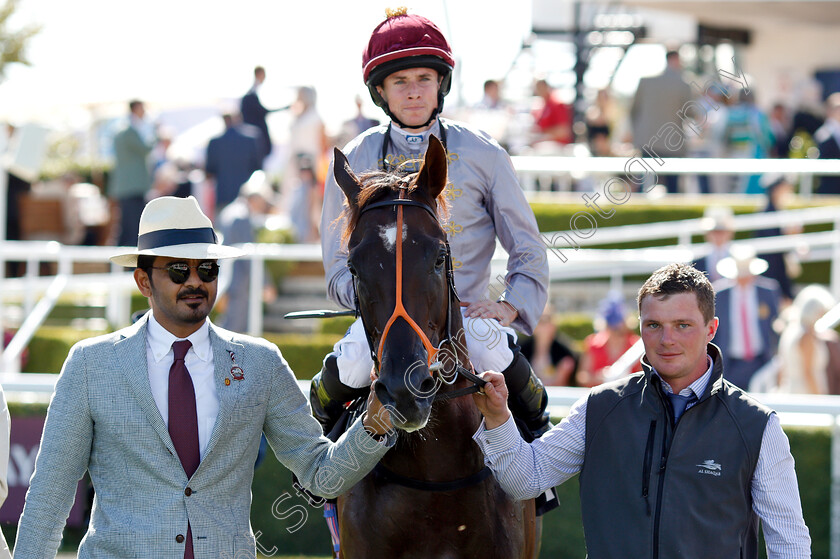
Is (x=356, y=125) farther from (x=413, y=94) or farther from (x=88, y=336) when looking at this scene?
(x=413, y=94)

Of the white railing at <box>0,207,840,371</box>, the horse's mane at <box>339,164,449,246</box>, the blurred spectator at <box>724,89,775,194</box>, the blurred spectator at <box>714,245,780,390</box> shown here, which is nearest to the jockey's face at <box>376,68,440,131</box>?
the horse's mane at <box>339,164,449,246</box>

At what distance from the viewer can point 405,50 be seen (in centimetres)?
360

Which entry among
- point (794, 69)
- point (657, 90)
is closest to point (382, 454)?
point (657, 90)

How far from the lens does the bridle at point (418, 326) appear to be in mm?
2939

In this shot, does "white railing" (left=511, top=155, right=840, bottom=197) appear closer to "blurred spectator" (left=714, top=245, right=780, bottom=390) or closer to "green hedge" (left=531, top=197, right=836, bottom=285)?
Answer: "green hedge" (left=531, top=197, right=836, bottom=285)

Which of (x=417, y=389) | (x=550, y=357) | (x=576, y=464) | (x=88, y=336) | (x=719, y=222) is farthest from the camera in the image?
(x=88, y=336)

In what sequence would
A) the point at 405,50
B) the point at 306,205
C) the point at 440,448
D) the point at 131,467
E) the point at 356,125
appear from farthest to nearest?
1. the point at 356,125
2. the point at 306,205
3. the point at 405,50
4. the point at 440,448
5. the point at 131,467

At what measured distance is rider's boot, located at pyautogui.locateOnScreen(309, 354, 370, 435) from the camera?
3.57 meters

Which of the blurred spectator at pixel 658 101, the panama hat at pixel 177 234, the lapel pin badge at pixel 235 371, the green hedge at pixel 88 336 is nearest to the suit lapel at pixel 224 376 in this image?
the lapel pin badge at pixel 235 371

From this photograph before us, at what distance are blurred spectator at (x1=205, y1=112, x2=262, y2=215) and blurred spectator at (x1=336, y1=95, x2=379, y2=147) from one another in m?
1.10

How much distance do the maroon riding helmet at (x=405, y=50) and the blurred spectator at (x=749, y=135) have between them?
9.42 meters

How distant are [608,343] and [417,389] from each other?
18.6ft

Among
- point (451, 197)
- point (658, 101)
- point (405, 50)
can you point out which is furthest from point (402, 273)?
point (658, 101)

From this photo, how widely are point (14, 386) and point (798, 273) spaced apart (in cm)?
767
